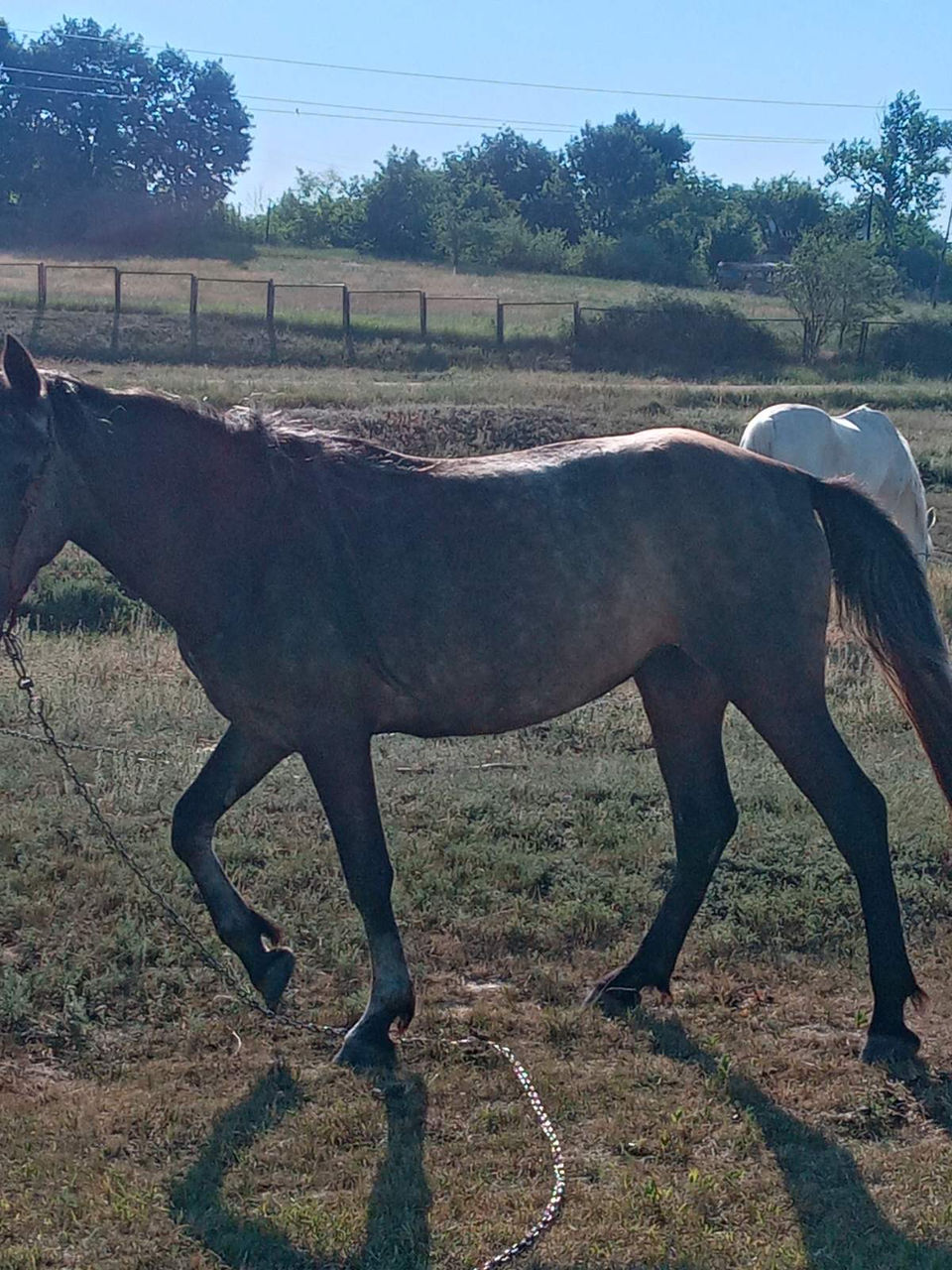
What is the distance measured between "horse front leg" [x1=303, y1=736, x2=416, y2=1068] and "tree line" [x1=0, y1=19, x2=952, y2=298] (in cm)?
4647

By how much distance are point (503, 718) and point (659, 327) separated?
34371mm

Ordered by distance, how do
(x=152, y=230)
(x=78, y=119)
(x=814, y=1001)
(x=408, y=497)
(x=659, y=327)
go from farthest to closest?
(x=78, y=119) → (x=152, y=230) → (x=659, y=327) → (x=814, y=1001) → (x=408, y=497)

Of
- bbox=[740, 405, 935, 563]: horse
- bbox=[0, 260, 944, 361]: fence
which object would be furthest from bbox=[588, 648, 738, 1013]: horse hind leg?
bbox=[0, 260, 944, 361]: fence

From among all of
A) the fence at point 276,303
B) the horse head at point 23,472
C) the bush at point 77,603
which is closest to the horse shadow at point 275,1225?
the horse head at point 23,472

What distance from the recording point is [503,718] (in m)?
4.87

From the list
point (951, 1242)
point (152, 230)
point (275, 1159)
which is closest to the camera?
point (951, 1242)

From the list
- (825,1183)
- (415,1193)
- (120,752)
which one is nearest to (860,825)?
(825,1183)

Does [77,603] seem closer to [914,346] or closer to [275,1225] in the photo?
[275,1225]

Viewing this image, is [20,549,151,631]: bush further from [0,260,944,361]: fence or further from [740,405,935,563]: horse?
[0,260,944,361]: fence

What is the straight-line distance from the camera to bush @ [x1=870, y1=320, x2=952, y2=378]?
1583 inches

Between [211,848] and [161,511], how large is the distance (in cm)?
124

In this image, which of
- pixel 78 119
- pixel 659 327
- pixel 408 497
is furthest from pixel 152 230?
pixel 408 497

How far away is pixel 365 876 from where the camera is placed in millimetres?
4613

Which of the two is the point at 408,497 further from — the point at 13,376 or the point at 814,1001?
the point at 814,1001
